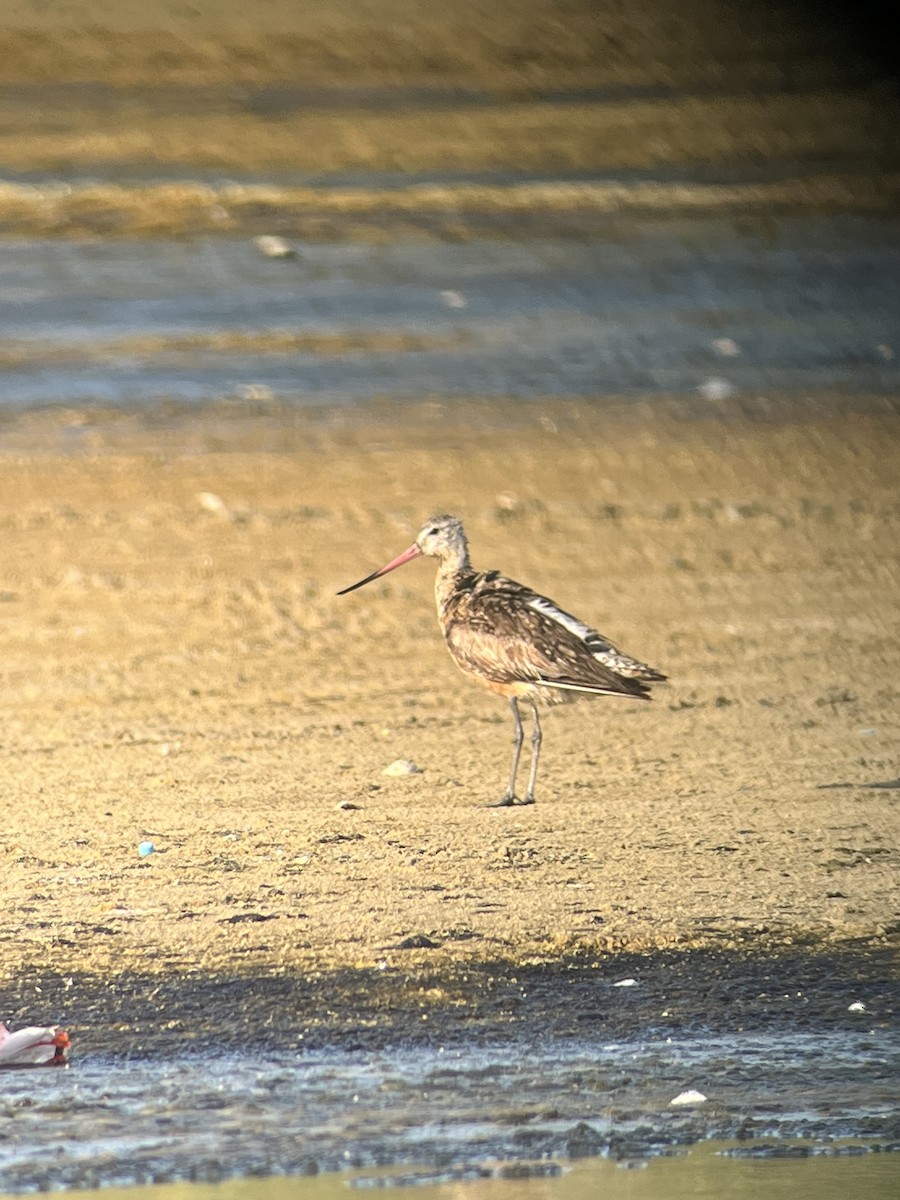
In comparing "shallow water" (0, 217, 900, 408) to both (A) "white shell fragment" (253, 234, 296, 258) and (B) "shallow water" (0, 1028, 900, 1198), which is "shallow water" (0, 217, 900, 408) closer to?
(A) "white shell fragment" (253, 234, 296, 258)

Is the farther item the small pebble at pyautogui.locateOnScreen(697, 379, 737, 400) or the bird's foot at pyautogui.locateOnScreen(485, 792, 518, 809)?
the small pebble at pyautogui.locateOnScreen(697, 379, 737, 400)

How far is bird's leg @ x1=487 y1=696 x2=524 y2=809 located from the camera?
7.07m

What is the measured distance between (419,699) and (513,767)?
3.76 feet

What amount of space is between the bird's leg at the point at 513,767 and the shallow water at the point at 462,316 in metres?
4.59

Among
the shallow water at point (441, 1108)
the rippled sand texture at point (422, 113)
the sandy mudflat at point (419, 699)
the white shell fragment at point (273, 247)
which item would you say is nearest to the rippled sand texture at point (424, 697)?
the sandy mudflat at point (419, 699)

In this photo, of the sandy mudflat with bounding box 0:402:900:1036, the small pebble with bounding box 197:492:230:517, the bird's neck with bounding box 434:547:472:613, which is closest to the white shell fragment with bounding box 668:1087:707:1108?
the sandy mudflat with bounding box 0:402:900:1036

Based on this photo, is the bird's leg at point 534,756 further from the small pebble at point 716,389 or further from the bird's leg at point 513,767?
the small pebble at point 716,389

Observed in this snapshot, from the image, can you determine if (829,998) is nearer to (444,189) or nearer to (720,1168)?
(720,1168)

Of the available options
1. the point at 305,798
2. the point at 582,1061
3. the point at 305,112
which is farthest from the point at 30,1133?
the point at 305,112

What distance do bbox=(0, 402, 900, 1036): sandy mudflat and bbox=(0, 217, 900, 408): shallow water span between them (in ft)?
2.33

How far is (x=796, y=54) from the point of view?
1909 cm

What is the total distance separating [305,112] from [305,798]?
423 inches

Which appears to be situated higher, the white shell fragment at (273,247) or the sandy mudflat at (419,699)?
the sandy mudflat at (419,699)

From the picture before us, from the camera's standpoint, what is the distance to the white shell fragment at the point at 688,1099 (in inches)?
193
